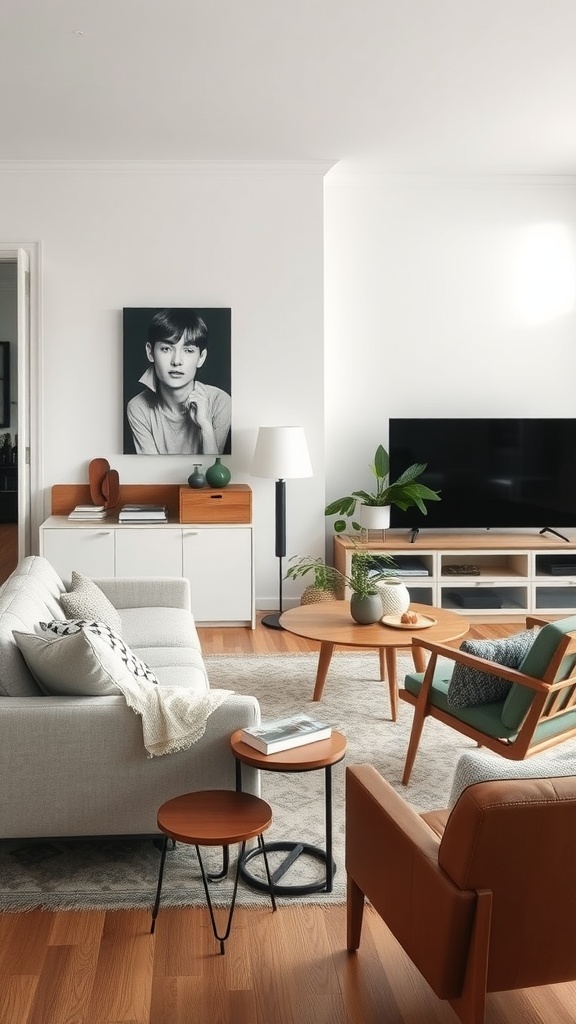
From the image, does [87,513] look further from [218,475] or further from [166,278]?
[166,278]

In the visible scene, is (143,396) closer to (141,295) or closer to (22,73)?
(141,295)

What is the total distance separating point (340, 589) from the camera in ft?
19.6

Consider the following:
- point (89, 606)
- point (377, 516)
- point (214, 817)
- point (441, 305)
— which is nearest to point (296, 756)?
point (214, 817)

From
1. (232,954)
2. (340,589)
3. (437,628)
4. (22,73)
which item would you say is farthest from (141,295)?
(232,954)

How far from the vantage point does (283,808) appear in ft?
10.7

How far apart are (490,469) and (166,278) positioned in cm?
235

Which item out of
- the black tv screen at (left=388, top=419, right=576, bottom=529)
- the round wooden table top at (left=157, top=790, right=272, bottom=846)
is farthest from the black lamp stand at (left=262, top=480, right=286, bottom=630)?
the round wooden table top at (left=157, top=790, right=272, bottom=846)

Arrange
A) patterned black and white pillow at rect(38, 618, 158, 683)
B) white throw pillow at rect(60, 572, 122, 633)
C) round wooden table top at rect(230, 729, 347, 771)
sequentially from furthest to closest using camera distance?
white throw pillow at rect(60, 572, 122, 633) → patterned black and white pillow at rect(38, 618, 158, 683) → round wooden table top at rect(230, 729, 347, 771)

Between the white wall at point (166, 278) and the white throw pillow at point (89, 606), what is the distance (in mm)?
2204

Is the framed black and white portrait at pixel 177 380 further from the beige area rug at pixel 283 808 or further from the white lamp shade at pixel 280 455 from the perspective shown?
the beige area rug at pixel 283 808

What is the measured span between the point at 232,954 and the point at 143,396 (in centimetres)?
411

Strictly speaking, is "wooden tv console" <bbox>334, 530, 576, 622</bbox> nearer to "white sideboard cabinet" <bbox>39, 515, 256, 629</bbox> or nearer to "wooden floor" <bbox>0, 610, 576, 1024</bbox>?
"white sideboard cabinet" <bbox>39, 515, 256, 629</bbox>

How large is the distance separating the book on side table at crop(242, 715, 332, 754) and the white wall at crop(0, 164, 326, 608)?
3520 mm

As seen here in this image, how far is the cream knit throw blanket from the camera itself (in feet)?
8.83
